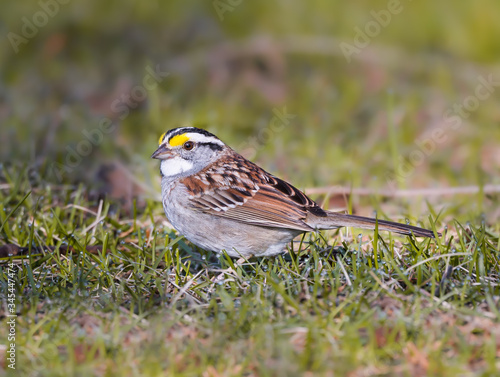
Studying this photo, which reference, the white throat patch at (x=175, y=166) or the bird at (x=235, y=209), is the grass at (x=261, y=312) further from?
the white throat patch at (x=175, y=166)

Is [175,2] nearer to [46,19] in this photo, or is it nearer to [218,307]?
[46,19]

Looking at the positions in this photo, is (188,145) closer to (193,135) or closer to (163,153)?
(193,135)

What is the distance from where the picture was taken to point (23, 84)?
8320 mm

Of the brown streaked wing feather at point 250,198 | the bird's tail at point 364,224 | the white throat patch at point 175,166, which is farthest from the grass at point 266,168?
the white throat patch at point 175,166

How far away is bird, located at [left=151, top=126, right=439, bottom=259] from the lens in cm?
449

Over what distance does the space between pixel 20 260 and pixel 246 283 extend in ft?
5.26

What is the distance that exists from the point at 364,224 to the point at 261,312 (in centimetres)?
116

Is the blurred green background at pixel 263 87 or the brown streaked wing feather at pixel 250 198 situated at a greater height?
the blurred green background at pixel 263 87

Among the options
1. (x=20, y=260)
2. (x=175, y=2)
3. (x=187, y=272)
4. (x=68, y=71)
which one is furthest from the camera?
(x=175, y=2)

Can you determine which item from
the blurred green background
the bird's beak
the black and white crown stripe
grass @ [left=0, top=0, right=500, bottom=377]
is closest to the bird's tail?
grass @ [left=0, top=0, right=500, bottom=377]

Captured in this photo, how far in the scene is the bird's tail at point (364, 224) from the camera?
4113mm

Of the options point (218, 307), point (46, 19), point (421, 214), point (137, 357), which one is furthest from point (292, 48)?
point (137, 357)

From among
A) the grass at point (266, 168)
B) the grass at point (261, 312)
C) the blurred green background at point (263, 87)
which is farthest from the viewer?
the blurred green background at point (263, 87)

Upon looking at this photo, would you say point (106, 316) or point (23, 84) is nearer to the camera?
point (106, 316)
